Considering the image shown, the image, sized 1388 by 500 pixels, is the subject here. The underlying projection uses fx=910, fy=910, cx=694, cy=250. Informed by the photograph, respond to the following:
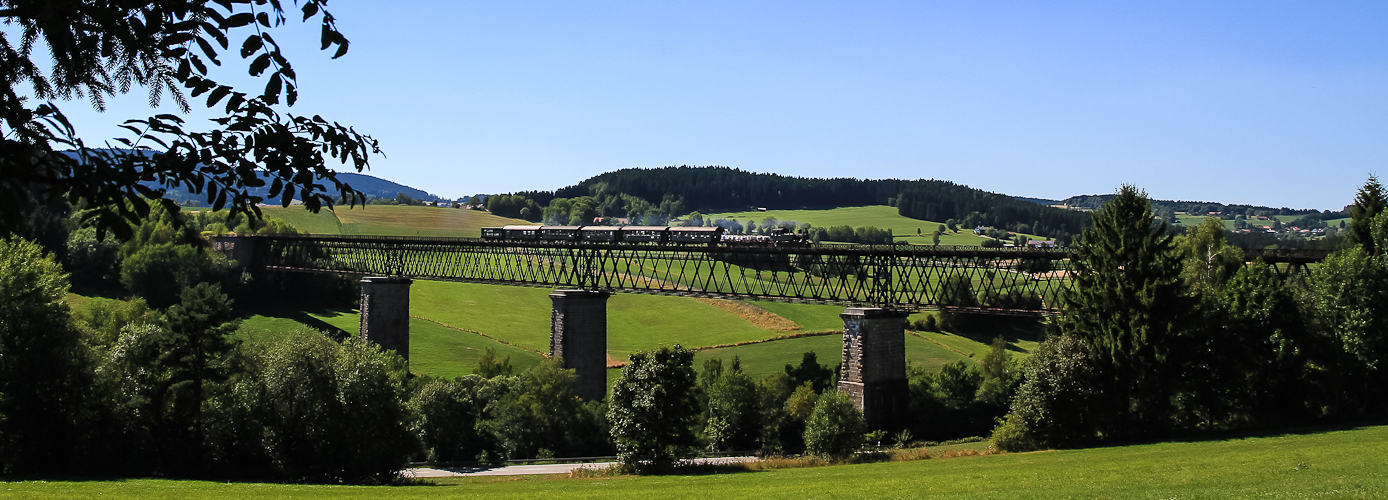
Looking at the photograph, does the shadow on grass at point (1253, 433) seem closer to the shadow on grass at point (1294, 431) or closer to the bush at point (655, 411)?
the shadow on grass at point (1294, 431)

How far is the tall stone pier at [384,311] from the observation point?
76625 millimetres

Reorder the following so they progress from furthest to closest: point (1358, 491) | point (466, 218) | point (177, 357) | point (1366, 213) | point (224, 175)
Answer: point (466, 218) < point (1366, 213) < point (177, 357) < point (1358, 491) < point (224, 175)

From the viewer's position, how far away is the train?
2781 inches

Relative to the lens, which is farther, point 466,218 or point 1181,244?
point 466,218

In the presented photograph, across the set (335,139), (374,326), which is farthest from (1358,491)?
(374,326)

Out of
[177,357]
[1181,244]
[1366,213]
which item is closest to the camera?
[177,357]

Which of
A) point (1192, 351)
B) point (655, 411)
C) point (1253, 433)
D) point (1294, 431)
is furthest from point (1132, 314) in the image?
point (655, 411)

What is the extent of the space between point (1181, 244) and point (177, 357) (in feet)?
233

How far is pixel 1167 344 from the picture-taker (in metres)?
45.3

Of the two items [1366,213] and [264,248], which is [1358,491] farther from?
[264,248]

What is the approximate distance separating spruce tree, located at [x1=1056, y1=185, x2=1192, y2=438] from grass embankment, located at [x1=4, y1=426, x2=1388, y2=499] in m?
7.24

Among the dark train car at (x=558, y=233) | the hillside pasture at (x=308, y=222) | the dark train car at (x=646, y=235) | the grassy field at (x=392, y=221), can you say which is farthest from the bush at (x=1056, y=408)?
the hillside pasture at (x=308, y=222)

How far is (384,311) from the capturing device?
76875mm

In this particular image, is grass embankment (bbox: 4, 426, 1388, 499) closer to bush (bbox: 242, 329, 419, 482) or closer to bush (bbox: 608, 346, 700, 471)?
bush (bbox: 608, 346, 700, 471)
